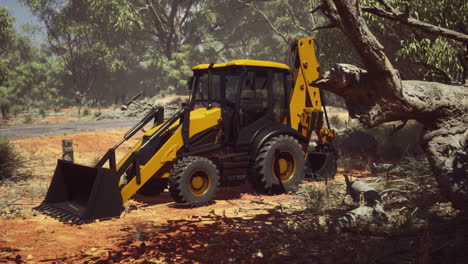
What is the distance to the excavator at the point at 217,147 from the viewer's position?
719 centimetres

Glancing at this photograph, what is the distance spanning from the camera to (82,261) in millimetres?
4973

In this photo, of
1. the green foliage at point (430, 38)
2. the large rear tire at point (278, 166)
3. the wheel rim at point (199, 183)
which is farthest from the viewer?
the green foliage at point (430, 38)

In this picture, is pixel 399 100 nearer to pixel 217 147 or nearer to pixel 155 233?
Result: pixel 217 147

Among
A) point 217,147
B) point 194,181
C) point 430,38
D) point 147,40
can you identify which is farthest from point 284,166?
point 147,40

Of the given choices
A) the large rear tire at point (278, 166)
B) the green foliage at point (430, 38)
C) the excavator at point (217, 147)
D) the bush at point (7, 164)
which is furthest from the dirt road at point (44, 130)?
the green foliage at point (430, 38)

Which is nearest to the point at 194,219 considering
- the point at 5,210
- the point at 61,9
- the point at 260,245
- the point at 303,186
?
the point at 260,245

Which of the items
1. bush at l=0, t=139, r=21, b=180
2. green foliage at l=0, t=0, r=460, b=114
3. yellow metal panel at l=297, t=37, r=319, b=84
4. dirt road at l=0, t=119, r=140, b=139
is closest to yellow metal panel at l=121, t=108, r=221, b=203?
yellow metal panel at l=297, t=37, r=319, b=84

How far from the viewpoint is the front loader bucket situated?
21.7 feet

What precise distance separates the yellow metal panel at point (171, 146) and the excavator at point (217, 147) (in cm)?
2

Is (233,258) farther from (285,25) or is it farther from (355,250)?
(285,25)

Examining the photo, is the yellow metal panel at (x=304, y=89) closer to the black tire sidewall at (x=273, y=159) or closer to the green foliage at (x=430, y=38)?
the black tire sidewall at (x=273, y=159)

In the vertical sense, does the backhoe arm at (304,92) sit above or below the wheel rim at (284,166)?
above

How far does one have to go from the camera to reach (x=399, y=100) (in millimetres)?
5777

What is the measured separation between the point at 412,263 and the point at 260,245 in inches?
72.0
